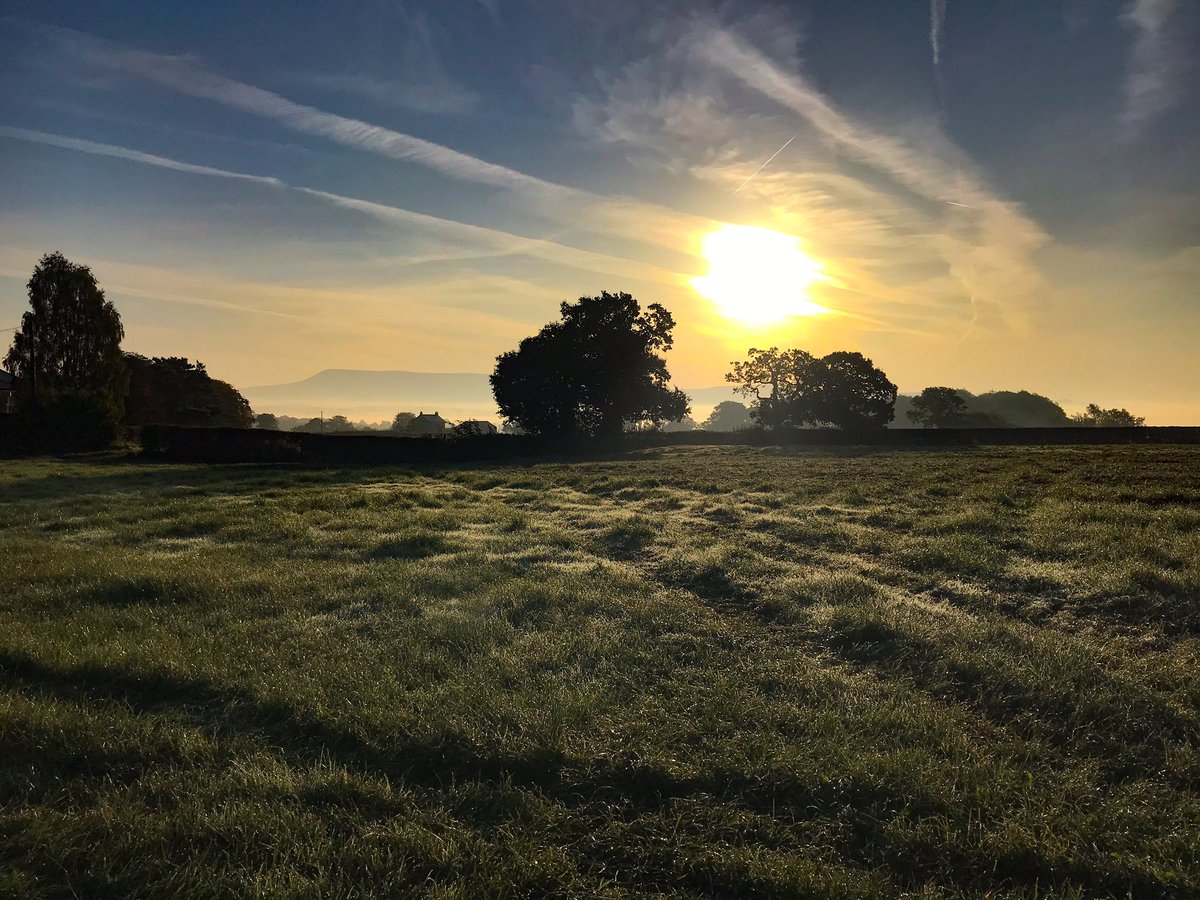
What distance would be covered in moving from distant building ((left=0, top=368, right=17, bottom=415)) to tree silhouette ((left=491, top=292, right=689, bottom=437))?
3378 cm

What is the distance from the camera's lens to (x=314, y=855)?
3514mm

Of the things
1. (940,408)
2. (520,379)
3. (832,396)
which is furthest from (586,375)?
(940,408)

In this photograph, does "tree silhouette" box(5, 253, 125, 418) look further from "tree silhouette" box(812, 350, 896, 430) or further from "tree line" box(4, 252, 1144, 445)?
"tree silhouette" box(812, 350, 896, 430)

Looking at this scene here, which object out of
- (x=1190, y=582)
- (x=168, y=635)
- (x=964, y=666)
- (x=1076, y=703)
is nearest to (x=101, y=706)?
(x=168, y=635)

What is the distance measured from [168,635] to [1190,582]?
41.3 ft

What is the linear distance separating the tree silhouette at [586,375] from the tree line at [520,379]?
0.10m

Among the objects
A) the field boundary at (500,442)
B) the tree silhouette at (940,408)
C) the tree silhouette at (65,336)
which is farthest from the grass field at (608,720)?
the tree silhouette at (940,408)

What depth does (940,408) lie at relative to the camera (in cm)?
9631

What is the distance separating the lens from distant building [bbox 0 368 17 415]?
4213cm

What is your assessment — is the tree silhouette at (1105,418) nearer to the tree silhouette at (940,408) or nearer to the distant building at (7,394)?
the tree silhouette at (940,408)

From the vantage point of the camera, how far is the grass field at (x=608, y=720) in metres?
3.53

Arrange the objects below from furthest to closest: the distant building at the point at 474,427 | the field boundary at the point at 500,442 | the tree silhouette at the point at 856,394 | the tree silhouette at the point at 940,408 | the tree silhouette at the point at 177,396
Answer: the tree silhouette at the point at 940,408, the tree silhouette at the point at 856,394, the tree silhouette at the point at 177,396, the distant building at the point at 474,427, the field boundary at the point at 500,442

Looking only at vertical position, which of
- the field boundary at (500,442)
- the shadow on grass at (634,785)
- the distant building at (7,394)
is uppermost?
the distant building at (7,394)

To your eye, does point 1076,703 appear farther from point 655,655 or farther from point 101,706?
point 101,706
